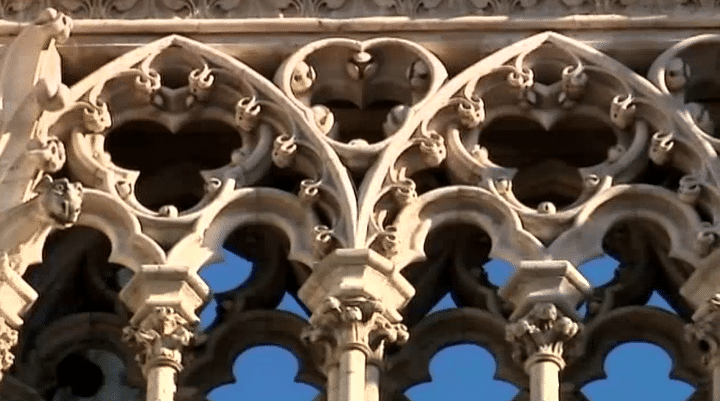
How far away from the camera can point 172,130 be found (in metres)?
25.6

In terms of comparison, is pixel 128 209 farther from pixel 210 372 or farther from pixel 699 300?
pixel 699 300

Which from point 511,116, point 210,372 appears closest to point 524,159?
point 511,116

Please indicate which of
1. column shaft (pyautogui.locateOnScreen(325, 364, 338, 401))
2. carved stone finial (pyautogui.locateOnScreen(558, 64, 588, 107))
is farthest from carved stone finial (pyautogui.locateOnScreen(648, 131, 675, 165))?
column shaft (pyautogui.locateOnScreen(325, 364, 338, 401))

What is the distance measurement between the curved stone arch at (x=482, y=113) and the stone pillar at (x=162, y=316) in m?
0.84

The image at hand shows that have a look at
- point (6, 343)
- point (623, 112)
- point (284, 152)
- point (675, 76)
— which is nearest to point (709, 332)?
point (623, 112)

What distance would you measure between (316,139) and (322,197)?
0.32 m

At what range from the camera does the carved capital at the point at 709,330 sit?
80.0 feet

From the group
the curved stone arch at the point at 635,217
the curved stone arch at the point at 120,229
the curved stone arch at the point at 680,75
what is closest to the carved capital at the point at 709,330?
the curved stone arch at the point at 635,217

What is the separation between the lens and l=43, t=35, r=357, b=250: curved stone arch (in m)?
24.9

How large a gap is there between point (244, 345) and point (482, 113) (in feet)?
5.18

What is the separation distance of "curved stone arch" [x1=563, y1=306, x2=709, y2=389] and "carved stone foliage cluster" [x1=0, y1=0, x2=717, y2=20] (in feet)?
5.13

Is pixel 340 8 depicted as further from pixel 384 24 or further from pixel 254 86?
pixel 254 86

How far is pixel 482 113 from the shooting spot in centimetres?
2533

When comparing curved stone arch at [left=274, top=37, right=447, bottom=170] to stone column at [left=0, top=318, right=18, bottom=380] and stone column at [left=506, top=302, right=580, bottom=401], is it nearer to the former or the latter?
stone column at [left=506, top=302, right=580, bottom=401]
